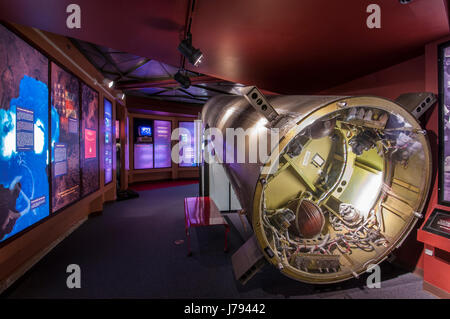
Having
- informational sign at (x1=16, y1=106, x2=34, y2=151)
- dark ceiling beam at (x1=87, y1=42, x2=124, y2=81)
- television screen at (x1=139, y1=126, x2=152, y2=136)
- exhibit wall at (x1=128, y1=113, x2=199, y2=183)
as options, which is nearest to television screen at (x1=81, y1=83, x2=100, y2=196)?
dark ceiling beam at (x1=87, y1=42, x2=124, y2=81)

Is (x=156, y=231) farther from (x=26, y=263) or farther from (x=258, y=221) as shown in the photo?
(x=258, y=221)

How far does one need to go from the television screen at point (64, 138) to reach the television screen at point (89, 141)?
186 mm

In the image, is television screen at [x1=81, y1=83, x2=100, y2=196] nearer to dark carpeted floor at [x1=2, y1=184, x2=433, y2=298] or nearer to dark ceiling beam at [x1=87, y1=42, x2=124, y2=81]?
dark ceiling beam at [x1=87, y1=42, x2=124, y2=81]

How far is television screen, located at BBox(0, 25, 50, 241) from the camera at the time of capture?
1841 millimetres

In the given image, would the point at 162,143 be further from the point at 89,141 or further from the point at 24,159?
the point at 24,159

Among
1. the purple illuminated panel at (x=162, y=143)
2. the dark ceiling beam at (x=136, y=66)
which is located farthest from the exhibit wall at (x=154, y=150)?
the dark ceiling beam at (x=136, y=66)

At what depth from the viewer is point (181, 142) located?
905 centimetres

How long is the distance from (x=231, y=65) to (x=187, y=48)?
0.85 metres

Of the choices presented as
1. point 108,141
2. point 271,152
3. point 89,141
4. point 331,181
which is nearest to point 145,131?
point 108,141

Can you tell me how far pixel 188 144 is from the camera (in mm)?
9289

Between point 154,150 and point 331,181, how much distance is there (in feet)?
25.4

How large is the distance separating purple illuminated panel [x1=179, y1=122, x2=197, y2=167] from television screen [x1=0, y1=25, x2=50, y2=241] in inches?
258

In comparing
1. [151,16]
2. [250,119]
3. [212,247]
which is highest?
[151,16]
